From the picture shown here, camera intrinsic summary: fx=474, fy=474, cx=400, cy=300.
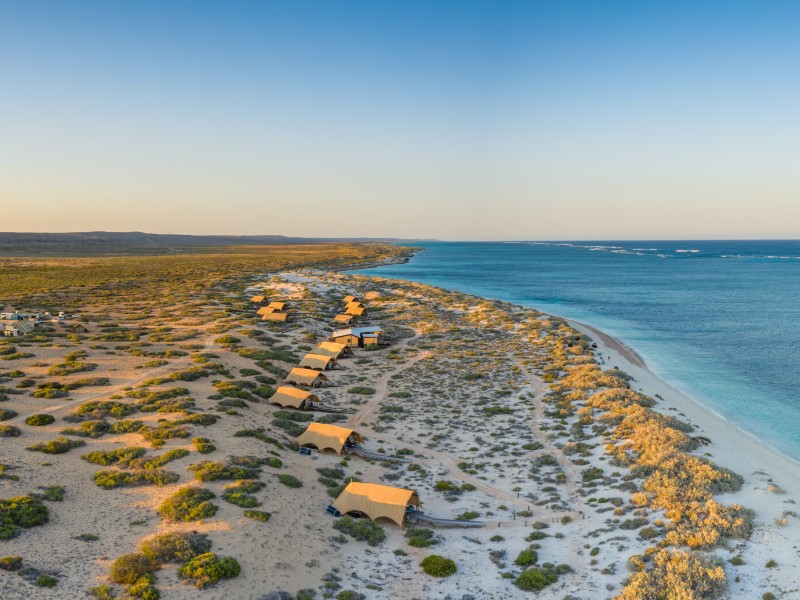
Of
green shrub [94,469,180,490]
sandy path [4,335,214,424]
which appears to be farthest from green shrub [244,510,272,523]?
sandy path [4,335,214,424]

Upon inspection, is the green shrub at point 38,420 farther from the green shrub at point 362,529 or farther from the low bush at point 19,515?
the green shrub at point 362,529

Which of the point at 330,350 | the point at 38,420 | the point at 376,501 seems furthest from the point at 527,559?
the point at 330,350

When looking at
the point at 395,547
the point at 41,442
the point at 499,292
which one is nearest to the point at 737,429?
the point at 395,547

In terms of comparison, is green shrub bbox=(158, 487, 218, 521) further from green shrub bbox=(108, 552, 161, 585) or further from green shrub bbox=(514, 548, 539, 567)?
green shrub bbox=(514, 548, 539, 567)

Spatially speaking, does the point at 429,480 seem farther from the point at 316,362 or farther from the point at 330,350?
the point at 330,350

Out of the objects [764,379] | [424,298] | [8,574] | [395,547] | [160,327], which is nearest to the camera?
[8,574]

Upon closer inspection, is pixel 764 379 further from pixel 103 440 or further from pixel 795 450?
pixel 103 440
